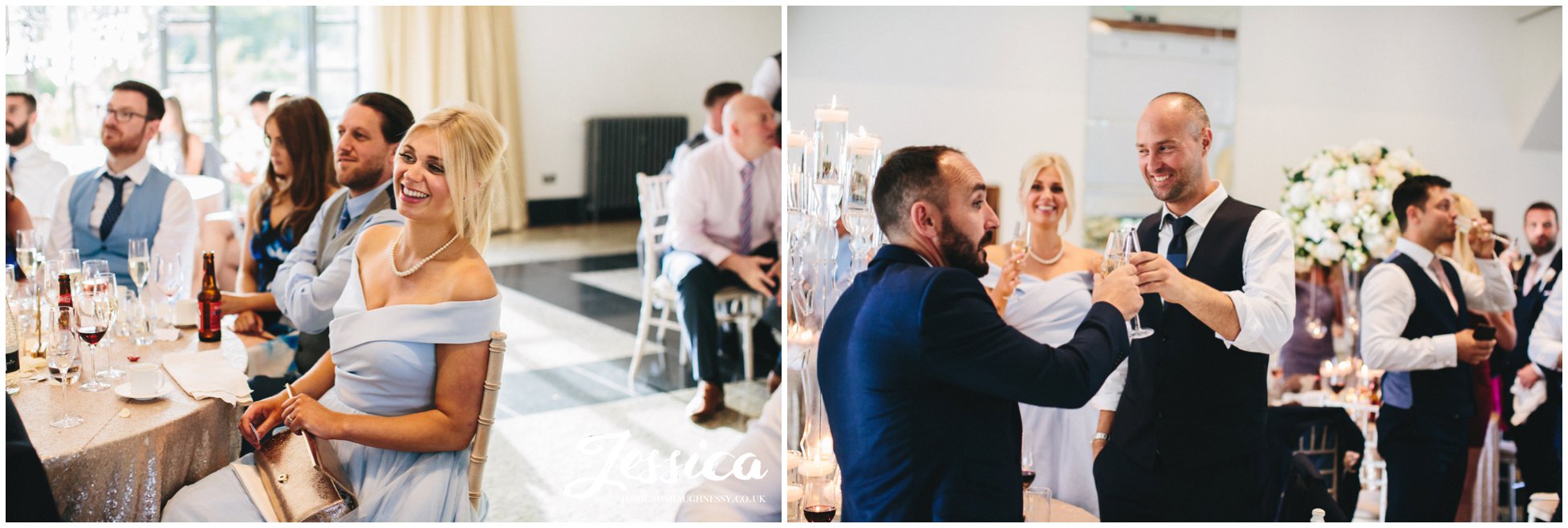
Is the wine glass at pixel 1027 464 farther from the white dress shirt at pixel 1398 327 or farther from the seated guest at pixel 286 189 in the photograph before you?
the seated guest at pixel 286 189

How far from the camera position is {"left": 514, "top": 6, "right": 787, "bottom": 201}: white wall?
675 centimetres

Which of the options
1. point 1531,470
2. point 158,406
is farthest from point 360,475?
point 1531,470

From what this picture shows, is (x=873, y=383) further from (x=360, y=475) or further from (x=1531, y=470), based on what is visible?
(x=1531, y=470)

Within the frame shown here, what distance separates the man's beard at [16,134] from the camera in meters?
3.28

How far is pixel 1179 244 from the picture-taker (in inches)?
97.4

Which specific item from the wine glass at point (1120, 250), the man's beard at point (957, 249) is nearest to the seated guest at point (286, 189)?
the man's beard at point (957, 249)

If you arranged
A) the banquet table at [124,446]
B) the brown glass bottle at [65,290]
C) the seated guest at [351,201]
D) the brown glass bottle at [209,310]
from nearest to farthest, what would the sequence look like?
the banquet table at [124,446]
the brown glass bottle at [65,290]
the seated guest at [351,201]
the brown glass bottle at [209,310]

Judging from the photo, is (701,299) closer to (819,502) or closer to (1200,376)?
(819,502)

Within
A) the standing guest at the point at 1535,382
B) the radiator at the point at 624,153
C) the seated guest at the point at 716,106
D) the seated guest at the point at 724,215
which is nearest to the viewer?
the standing guest at the point at 1535,382

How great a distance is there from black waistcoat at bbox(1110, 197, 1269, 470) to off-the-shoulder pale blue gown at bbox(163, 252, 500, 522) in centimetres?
145

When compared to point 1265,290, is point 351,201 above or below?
above

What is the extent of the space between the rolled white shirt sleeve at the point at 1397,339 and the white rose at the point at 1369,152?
38.1 inches

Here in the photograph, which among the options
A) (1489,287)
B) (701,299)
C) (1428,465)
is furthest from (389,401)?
(1489,287)

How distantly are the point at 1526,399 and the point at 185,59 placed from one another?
295 inches
